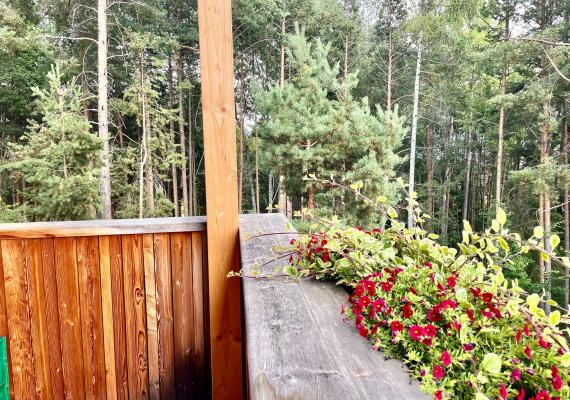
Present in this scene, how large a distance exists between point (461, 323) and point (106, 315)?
120cm

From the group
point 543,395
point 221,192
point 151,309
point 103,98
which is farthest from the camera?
point 103,98

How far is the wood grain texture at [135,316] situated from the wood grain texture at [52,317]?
218mm

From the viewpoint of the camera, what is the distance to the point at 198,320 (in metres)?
1.40

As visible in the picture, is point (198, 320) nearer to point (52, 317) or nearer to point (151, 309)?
point (151, 309)

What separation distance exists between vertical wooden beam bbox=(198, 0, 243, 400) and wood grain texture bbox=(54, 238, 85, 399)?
0.45 metres

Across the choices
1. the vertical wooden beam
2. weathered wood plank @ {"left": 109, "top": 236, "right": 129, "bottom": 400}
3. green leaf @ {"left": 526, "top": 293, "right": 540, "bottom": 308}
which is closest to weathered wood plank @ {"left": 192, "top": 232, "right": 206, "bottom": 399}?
the vertical wooden beam

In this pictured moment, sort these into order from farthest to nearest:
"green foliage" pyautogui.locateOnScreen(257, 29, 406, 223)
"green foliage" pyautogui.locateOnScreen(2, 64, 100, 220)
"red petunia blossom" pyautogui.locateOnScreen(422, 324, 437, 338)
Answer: "green foliage" pyautogui.locateOnScreen(257, 29, 406, 223)
"green foliage" pyautogui.locateOnScreen(2, 64, 100, 220)
"red petunia blossom" pyautogui.locateOnScreen(422, 324, 437, 338)

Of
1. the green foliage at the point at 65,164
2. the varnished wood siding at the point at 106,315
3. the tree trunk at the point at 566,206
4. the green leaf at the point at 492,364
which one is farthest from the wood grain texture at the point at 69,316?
the tree trunk at the point at 566,206

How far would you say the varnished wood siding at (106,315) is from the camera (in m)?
1.33

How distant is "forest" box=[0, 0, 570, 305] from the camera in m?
7.43

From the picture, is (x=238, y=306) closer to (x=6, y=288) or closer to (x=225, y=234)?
(x=225, y=234)

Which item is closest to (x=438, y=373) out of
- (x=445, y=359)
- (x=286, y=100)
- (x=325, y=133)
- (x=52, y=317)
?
(x=445, y=359)

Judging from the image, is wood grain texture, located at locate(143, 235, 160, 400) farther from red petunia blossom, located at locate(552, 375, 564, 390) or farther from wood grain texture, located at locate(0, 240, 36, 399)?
red petunia blossom, located at locate(552, 375, 564, 390)

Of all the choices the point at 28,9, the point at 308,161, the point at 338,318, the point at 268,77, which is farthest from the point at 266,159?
the point at 338,318
